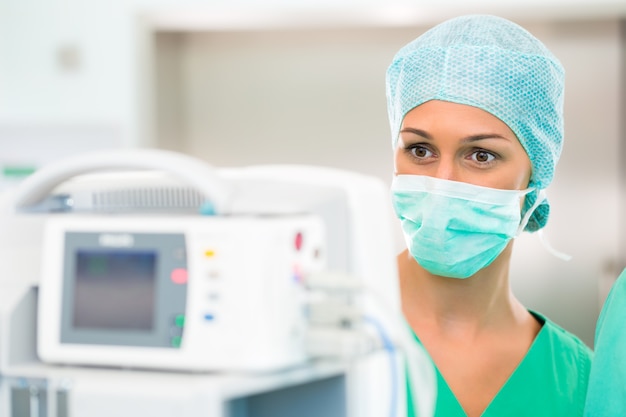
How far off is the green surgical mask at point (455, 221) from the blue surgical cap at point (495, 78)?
0.33 ft

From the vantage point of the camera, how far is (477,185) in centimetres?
144

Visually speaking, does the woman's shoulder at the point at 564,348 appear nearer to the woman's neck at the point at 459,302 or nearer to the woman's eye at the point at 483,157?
the woman's neck at the point at 459,302

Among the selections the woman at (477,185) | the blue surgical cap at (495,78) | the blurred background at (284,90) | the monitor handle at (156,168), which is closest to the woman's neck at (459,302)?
the woman at (477,185)

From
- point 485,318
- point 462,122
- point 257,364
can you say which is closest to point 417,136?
point 462,122

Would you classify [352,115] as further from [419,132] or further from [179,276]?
[179,276]

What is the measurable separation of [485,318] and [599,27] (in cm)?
178

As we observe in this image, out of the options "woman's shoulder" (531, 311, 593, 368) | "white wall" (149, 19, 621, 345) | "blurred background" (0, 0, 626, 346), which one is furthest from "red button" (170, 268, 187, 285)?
"white wall" (149, 19, 621, 345)

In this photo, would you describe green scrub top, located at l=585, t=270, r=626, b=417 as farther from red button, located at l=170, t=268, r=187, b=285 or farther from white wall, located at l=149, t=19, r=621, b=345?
white wall, located at l=149, t=19, r=621, b=345

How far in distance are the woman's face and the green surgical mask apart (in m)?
0.02

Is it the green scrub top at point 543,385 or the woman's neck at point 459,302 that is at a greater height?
the woman's neck at point 459,302

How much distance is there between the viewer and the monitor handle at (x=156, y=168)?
79 centimetres

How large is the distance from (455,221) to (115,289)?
796mm

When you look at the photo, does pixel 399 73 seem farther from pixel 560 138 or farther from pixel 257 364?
pixel 257 364

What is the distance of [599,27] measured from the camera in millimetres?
2959
